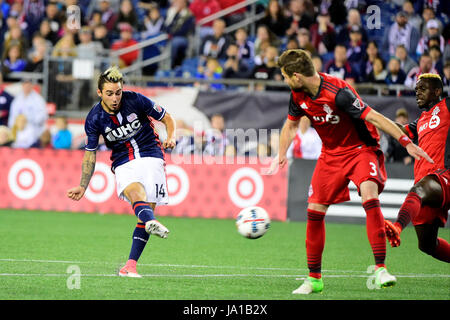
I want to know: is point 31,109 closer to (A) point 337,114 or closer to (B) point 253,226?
(B) point 253,226

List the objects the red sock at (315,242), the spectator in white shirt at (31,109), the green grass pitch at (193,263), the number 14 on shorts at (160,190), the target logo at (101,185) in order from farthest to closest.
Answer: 1. the spectator in white shirt at (31,109)
2. the target logo at (101,185)
3. the number 14 on shorts at (160,190)
4. the red sock at (315,242)
5. the green grass pitch at (193,263)

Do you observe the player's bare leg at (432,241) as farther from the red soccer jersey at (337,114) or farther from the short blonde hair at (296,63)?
the short blonde hair at (296,63)

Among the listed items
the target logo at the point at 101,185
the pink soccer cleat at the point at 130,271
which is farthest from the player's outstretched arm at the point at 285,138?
the target logo at the point at 101,185

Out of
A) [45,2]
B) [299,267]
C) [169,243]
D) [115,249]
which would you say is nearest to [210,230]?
[169,243]

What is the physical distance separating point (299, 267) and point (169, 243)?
307cm

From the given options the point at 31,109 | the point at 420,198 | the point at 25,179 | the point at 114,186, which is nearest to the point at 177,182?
the point at 114,186

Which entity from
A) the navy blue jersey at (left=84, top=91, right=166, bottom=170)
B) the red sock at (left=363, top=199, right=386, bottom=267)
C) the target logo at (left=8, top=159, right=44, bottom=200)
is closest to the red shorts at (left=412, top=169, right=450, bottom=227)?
the red sock at (left=363, top=199, right=386, bottom=267)

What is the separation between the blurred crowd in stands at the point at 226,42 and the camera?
17.1 metres

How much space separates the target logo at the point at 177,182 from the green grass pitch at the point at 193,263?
42.9 inches

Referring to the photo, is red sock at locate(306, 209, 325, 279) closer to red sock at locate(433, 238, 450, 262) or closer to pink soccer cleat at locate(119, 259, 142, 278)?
red sock at locate(433, 238, 450, 262)

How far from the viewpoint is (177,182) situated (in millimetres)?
16484

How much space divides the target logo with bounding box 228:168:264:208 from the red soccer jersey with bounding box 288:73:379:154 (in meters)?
8.81

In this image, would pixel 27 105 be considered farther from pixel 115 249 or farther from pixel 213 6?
pixel 115 249
